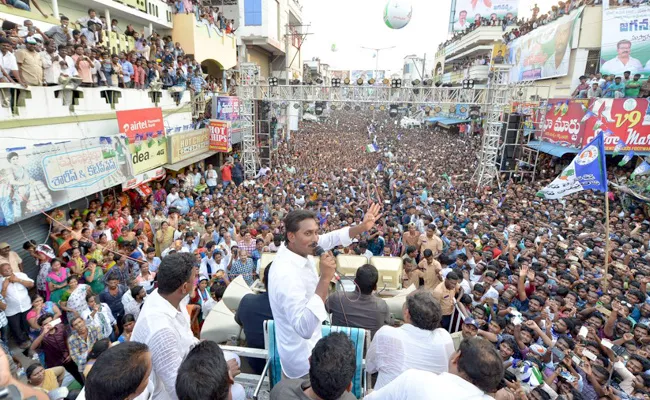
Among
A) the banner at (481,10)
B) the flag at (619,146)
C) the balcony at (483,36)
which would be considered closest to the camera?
the flag at (619,146)

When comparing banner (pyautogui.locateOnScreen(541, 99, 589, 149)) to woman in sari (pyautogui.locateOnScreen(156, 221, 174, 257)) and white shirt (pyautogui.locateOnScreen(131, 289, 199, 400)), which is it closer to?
woman in sari (pyautogui.locateOnScreen(156, 221, 174, 257))

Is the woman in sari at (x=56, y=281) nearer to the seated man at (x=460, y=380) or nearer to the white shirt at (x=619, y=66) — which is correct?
the seated man at (x=460, y=380)

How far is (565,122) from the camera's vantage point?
48.1 ft

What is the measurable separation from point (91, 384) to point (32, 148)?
712cm

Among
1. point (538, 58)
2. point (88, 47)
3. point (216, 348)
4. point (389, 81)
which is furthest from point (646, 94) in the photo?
point (88, 47)

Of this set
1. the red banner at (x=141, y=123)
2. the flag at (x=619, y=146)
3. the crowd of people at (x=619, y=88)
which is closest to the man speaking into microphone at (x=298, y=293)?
the red banner at (x=141, y=123)

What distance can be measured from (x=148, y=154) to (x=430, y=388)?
11.0 m

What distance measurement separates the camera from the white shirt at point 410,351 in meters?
2.40

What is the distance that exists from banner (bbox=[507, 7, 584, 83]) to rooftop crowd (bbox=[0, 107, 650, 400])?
11.7 m

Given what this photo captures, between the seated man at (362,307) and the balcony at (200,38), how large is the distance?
15903 mm

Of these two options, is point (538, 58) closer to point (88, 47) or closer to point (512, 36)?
point (512, 36)

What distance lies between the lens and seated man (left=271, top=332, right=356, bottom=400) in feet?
5.85

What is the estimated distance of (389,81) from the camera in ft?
53.3

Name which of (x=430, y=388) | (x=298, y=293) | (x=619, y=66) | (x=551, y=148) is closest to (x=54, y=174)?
(x=298, y=293)
